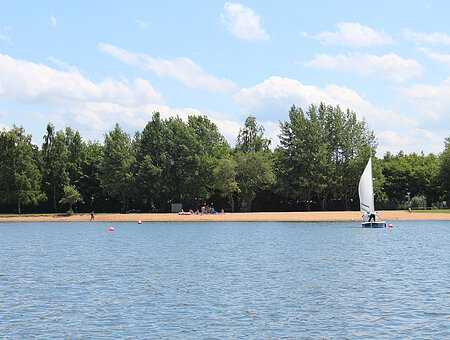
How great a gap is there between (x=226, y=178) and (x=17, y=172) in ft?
138

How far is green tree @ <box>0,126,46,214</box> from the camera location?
10306cm

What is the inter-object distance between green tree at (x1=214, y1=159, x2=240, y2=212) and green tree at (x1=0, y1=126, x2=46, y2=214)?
36.3 meters

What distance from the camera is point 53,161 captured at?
359ft

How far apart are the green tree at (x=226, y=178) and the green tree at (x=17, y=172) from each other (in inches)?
1430

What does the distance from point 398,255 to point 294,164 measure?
6311cm

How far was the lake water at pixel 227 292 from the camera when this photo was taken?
690 inches

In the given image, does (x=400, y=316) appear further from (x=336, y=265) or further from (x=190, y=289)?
(x=336, y=265)

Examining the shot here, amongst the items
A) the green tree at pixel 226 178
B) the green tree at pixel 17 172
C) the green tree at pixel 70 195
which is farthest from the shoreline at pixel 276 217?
the green tree at pixel 17 172

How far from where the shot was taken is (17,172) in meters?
104

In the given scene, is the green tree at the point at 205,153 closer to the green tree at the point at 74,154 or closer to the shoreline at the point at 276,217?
the shoreline at the point at 276,217

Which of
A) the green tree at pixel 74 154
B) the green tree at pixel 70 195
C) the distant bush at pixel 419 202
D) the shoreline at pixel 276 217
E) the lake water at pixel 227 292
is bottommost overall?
the lake water at pixel 227 292

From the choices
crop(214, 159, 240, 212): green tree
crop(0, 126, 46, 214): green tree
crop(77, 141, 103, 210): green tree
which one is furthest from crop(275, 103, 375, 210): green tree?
crop(0, 126, 46, 214): green tree

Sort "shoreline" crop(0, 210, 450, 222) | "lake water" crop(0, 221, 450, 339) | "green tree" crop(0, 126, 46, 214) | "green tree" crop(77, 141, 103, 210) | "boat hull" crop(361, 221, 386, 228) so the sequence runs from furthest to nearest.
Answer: "green tree" crop(77, 141, 103, 210) → "green tree" crop(0, 126, 46, 214) → "shoreline" crop(0, 210, 450, 222) → "boat hull" crop(361, 221, 386, 228) → "lake water" crop(0, 221, 450, 339)

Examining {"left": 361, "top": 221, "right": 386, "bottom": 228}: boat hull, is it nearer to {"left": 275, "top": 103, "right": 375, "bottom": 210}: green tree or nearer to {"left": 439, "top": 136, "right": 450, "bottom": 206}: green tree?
{"left": 275, "top": 103, "right": 375, "bottom": 210}: green tree
